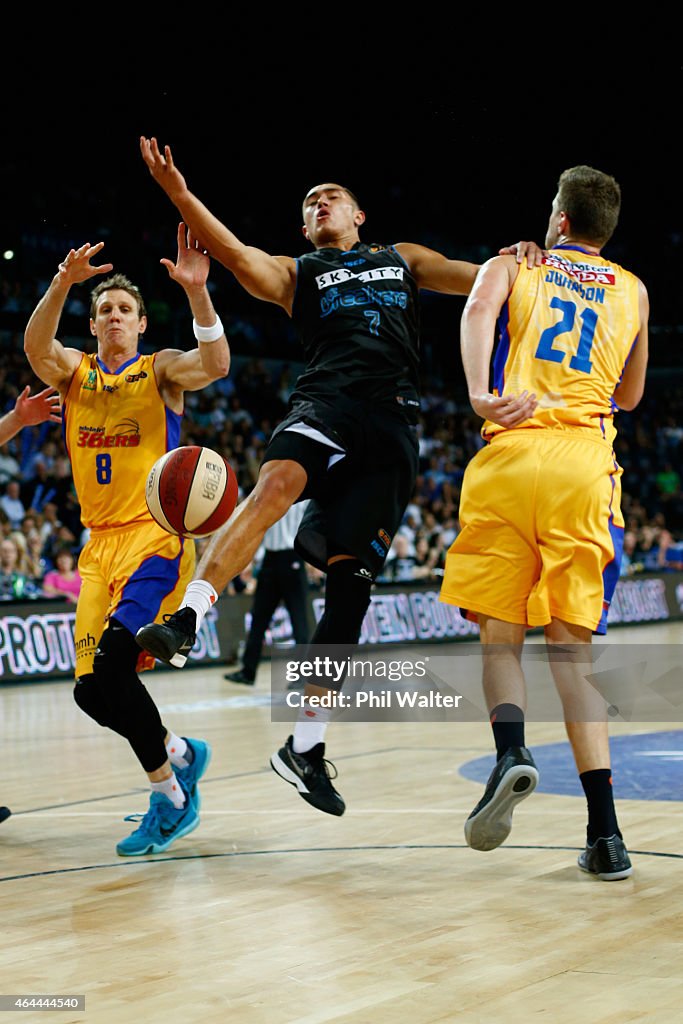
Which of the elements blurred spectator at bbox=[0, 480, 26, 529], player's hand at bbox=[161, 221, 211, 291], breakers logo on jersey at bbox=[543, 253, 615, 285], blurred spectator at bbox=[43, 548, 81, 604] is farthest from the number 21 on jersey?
blurred spectator at bbox=[0, 480, 26, 529]

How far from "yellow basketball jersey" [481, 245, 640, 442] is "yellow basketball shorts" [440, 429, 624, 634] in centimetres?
12

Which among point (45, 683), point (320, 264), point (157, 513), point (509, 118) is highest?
point (509, 118)

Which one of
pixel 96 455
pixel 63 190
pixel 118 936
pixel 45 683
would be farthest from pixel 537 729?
pixel 63 190

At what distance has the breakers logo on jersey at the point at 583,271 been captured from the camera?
439 cm

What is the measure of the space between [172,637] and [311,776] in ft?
3.49

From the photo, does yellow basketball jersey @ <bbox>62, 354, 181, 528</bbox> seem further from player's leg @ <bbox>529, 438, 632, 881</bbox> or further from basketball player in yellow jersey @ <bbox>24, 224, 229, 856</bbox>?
player's leg @ <bbox>529, 438, 632, 881</bbox>

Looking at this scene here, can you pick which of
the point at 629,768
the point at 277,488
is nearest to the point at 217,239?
the point at 277,488

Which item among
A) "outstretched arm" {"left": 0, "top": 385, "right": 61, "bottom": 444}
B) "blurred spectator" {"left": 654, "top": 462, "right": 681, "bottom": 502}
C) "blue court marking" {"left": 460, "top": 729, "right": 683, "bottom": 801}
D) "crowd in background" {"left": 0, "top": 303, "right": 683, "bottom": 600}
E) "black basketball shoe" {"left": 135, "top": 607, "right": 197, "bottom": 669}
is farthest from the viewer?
"blurred spectator" {"left": 654, "top": 462, "right": 681, "bottom": 502}

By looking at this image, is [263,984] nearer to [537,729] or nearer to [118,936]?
[118,936]

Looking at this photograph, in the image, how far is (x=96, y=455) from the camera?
5.29 meters

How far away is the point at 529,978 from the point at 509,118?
28.8 feet

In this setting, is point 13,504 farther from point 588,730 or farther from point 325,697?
point 588,730

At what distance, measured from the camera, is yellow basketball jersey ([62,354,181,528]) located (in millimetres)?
5258

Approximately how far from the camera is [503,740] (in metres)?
4.12
